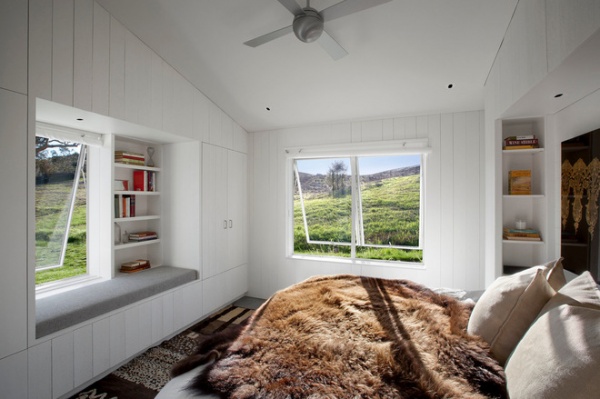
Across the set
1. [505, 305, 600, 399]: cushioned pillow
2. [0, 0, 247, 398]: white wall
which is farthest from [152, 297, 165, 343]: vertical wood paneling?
[505, 305, 600, 399]: cushioned pillow

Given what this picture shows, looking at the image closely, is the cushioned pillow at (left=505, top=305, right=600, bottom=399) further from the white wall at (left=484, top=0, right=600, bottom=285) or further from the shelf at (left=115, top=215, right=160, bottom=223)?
the shelf at (left=115, top=215, right=160, bottom=223)

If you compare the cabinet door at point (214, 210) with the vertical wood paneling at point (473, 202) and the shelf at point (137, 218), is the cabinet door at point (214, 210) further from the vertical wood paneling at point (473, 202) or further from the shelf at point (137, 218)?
the vertical wood paneling at point (473, 202)

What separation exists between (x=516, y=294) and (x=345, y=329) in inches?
32.1

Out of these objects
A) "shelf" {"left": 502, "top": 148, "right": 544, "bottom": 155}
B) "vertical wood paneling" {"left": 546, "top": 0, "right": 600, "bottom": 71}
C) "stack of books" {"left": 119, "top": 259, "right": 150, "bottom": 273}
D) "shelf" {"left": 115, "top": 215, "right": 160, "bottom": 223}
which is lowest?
"stack of books" {"left": 119, "top": 259, "right": 150, "bottom": 273}

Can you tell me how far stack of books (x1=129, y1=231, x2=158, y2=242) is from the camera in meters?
3.12

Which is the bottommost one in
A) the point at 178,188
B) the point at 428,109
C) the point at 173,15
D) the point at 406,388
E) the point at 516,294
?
the point at 406,388

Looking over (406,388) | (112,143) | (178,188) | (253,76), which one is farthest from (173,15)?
(406,388)

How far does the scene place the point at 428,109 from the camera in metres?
3.15

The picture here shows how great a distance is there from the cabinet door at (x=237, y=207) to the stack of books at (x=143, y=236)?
879 mm

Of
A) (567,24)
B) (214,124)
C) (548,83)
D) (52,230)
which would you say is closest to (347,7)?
(567,24)

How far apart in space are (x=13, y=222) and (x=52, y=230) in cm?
98

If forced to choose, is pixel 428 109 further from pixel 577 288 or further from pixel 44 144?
pixel 44 144

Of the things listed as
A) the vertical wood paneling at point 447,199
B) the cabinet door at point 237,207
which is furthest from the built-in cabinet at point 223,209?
the vertical wood paneling at point 447,199

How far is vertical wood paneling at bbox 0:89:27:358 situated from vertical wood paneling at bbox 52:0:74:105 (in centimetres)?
23
